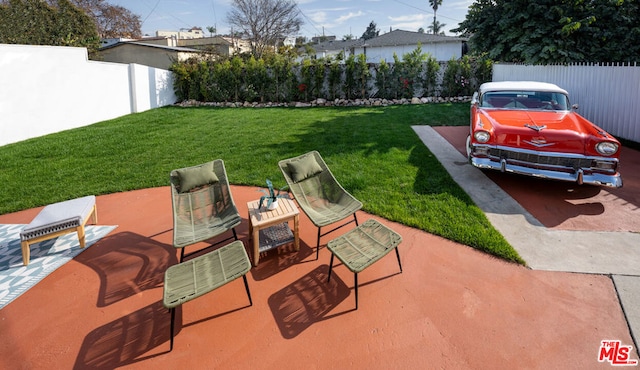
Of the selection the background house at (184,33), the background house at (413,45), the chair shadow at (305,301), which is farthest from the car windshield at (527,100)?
the background house at (184,33)

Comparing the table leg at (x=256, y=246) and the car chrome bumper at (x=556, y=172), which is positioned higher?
the car chrome bumper at (x=556, y=172)

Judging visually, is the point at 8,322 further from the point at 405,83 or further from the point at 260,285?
the point at 405,83

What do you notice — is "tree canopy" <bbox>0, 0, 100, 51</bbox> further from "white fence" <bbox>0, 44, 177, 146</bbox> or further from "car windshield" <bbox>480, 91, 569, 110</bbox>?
"car windshield" <bbox>480, 91, 569, 110</bbox>

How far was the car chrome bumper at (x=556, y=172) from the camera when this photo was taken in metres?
4.96

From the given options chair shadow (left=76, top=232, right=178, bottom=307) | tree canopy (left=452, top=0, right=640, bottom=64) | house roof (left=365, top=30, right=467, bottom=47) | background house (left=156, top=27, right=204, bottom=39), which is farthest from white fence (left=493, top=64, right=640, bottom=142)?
background house (left=156, top=27, right=204, bottom=39)

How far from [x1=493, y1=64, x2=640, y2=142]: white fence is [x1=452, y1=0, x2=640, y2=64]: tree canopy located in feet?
8.00

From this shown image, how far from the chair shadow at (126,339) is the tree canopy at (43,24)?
70.8ft

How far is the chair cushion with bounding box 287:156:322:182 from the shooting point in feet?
14.8

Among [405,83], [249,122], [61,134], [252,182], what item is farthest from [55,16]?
[252,182]

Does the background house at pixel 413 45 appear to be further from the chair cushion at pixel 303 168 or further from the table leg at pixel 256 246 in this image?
the table leg at pixel 256 246

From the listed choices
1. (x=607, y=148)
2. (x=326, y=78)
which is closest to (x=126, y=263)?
(x=607, y=148)

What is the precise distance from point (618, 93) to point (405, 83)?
26.8 feet

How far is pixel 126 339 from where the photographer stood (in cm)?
289

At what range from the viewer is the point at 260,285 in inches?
139
